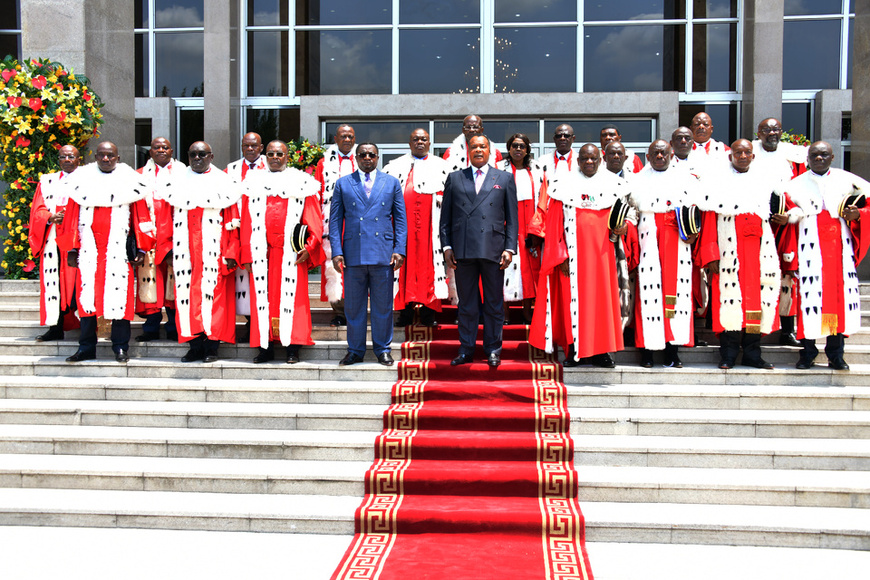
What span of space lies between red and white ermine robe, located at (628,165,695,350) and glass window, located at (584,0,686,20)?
8.38 meters

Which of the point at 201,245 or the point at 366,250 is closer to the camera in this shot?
the point at 366,250

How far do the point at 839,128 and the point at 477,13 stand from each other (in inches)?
274

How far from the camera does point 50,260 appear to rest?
23.3ft

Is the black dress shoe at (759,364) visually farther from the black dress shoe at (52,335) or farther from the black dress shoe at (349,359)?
the black dress shoe at (52,335)

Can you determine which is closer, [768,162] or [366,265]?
[366,265]

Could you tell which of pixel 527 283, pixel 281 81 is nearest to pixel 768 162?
pixel 527 283

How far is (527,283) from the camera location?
710cm

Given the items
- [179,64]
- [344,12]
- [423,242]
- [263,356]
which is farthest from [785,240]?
[179,64]

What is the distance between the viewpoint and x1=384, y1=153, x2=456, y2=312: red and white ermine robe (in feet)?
23.6

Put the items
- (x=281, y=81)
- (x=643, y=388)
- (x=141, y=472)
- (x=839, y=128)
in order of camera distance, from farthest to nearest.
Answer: (x=281, y=81)
(x=839, y=128)
(x=643, y=388)
(x=141, y=472)

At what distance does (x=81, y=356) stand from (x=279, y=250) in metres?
2.09

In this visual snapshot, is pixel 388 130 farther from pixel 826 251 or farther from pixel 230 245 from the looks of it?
pixel 826 251

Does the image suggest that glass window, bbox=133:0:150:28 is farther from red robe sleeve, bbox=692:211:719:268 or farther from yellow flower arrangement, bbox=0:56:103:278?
red robe sleeve, bbox=692:211:719:268

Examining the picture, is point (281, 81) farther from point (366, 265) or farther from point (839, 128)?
point (839, 128)
